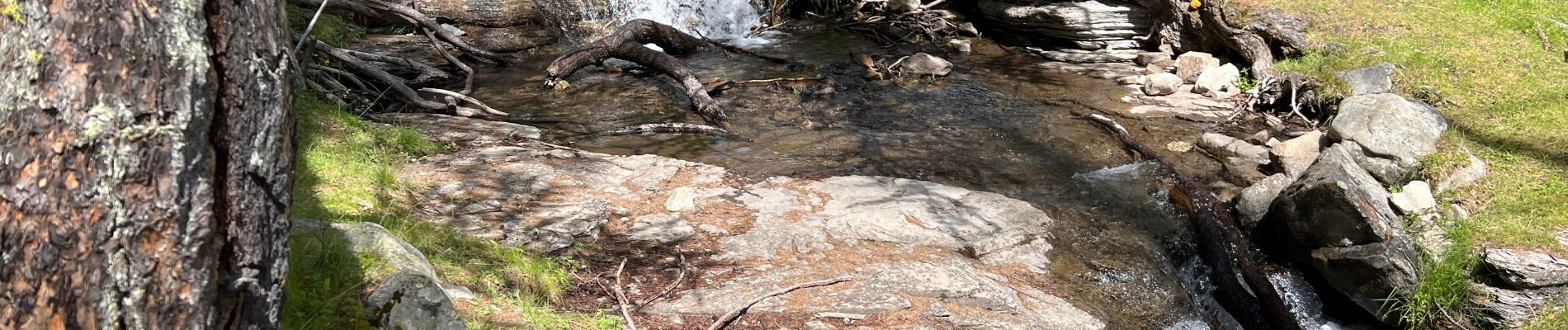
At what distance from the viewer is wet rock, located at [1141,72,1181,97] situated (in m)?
8.69

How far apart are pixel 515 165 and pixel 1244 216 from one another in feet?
14.5

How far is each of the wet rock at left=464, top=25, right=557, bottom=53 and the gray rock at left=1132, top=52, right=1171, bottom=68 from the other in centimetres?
660

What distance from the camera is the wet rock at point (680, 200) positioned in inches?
207

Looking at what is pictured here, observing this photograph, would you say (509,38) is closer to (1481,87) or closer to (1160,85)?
(1160,85)

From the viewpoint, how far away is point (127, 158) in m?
1.73

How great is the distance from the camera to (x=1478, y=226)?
5.04 m

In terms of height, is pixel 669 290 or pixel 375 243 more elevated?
pixel 375 243

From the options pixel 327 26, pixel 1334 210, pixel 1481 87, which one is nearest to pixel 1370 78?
pixel 1481 87

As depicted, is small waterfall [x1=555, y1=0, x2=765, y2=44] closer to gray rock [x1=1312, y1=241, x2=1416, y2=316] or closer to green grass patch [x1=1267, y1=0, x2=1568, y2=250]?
green grass patch [x1=1267, y1=0, x2=1568, y2=250]

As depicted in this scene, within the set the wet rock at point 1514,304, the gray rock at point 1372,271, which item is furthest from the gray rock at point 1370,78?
the wet rock at point 1514,304

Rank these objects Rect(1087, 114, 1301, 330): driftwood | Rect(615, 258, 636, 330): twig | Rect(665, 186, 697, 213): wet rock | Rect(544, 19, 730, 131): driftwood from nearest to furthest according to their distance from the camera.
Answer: Rect(615, 258, 636, 330): twig < Rect(1087, 114, 1301, 330): driftwood < Rect(665, 186, 697, 213): wet rock < Rect(544, 19, 730, 131): driftwood

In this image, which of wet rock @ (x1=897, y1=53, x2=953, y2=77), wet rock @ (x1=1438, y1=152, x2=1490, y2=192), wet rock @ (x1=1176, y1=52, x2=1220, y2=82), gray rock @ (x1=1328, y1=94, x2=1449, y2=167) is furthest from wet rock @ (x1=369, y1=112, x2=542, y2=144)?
wet rock @ (x1=1176, y1=52, x2=1220, y2=82)

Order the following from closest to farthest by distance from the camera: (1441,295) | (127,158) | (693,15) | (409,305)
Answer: (127,158)
(409,305)
(1441,295)
(693,15)

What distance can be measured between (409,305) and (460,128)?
3.97 metres
